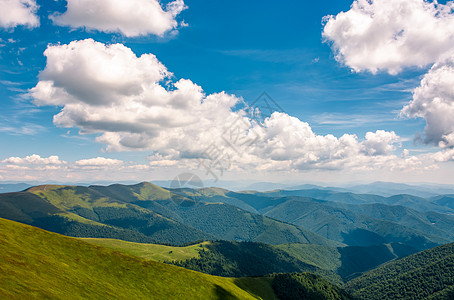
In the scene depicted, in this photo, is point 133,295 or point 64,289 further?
point 133,295

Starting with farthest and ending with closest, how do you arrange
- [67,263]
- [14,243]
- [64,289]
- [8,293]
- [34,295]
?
[67,263]
[14,243]
[64,289]
[34,295]
[8,293]

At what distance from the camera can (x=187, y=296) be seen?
125 m

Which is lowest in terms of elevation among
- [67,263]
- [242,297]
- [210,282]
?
[242,297]

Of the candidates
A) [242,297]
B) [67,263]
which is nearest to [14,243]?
[67,263]

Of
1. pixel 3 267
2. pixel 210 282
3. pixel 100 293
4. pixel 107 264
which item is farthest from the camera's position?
pixel 210 282

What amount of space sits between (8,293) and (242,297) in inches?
5458

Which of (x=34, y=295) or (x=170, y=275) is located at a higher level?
(x=34, y=295)

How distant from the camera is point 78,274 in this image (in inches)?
3573

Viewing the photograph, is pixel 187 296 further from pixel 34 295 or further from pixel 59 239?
pixel 34 295

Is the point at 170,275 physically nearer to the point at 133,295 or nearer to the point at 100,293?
the point at 133,295

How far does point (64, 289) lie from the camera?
70.2 m

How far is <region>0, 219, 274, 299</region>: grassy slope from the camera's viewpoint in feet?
212

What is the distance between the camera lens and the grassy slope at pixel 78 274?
6475cm

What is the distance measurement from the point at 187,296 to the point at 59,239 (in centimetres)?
7084
